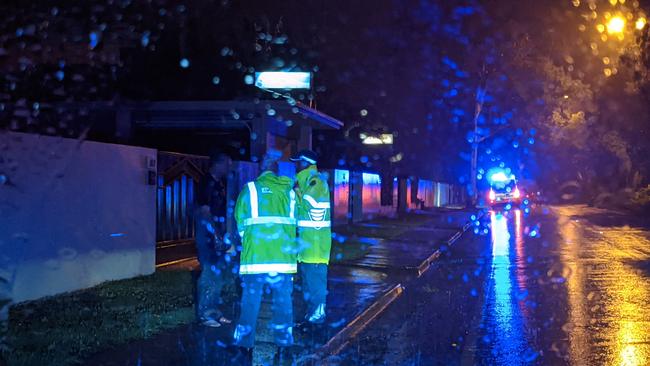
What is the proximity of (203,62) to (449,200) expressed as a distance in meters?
48.6

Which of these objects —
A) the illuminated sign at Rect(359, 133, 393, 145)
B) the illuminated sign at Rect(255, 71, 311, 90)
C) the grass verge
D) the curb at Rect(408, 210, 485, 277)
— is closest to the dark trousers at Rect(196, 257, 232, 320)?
the grass verge

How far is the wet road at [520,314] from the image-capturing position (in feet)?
23.5

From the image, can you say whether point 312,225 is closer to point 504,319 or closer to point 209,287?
point 209,287

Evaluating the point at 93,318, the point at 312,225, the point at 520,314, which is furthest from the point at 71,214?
the point at 520,314

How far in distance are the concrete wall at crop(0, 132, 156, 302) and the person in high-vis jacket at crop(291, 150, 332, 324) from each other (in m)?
3.25

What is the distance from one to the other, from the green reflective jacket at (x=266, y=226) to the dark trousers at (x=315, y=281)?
4.55ft

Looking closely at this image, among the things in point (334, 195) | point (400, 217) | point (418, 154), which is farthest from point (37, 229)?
point (418, 154)

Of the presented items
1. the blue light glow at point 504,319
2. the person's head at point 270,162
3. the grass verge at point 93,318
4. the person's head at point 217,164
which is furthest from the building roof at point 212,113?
the person's head at point 270,162

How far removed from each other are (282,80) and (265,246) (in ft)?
38.1

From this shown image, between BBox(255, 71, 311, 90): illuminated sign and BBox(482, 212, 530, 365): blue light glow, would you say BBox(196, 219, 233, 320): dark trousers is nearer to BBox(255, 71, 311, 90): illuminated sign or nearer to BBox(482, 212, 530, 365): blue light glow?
BBox(482, 212, 530, 365): blue light glow

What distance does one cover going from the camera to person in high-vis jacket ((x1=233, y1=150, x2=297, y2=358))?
637cm

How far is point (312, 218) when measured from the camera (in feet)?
26.1

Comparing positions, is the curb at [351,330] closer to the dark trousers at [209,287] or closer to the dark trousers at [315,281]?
the dark trousers at [315,281]

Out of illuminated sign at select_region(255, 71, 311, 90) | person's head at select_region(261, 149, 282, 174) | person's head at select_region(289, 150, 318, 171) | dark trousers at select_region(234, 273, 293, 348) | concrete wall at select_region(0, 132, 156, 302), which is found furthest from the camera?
illuminated sign at select_region(255, 71, 311, 90)
